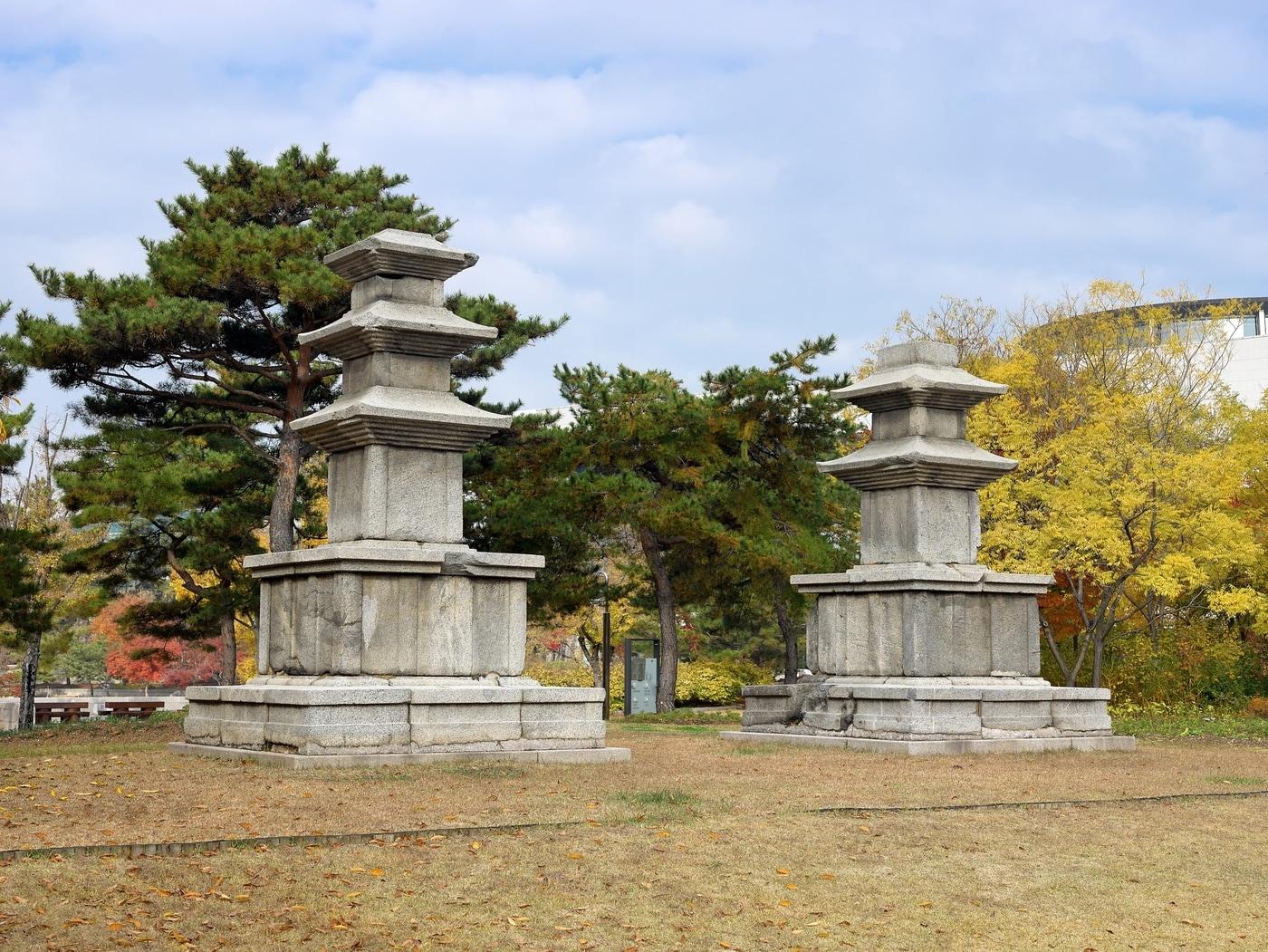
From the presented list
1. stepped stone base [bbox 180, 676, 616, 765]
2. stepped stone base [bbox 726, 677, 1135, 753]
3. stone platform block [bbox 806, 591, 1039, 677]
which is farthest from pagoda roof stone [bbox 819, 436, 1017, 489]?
stepped stone base [bbox 180, 676, 616, 765]

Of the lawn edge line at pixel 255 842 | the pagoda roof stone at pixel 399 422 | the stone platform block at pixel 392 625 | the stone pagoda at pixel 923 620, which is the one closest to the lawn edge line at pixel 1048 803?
the lawn edge line at pixel 255 842

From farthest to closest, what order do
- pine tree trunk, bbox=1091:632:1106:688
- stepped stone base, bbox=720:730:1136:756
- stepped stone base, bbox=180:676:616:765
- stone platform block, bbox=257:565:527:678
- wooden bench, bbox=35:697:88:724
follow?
wooden bench, bbox=35:697:88:724 → pine tree trunk, bbox=1091:632:1106:688 → stepped stone base, bbox=720:730:1136:756 → stone platform block, bbox=257:565:527:678 → stepped stone base, bbox=180:676:616:765

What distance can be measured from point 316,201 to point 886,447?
39.7ft

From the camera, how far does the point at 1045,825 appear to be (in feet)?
31.7

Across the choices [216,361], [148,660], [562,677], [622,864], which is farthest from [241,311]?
[148,660]

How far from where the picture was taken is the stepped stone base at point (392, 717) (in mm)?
12195

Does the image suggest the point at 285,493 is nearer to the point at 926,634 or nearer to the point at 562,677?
the point at 926,634

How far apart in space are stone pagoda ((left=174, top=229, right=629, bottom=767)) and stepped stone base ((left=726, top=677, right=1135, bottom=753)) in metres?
3.28

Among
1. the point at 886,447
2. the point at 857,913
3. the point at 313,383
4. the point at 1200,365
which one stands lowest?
the point at 857,913

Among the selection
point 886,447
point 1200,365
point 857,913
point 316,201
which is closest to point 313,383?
point 316,201

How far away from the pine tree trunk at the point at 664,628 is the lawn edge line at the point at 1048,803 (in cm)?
1712

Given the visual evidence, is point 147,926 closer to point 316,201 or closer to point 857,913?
point 857,913

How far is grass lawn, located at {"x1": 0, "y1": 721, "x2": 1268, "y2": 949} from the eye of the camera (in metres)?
6.68

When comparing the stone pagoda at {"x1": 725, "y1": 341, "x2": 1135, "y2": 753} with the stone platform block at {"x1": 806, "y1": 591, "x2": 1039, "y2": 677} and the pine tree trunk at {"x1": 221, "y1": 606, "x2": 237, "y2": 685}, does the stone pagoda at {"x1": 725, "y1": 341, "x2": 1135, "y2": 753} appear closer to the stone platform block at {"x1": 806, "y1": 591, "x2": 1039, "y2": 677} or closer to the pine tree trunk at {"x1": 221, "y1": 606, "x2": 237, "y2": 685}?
the stone platform block at {"x1": 806, "y1": 591, "x2": 1039, "y2": 677}
